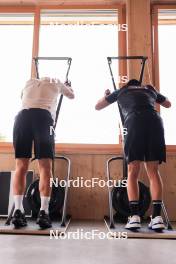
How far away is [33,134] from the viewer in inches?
95.2

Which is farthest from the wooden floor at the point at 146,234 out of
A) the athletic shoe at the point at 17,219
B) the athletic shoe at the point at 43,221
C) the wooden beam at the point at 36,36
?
the wooden beam at the point at 36,36

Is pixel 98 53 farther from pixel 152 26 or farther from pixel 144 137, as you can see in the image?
pixel 144 137

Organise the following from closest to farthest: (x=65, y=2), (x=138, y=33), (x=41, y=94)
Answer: (x=41, y=94)
(x=138, y=33)
(x=65, y=2)

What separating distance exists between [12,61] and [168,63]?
78.7 inches

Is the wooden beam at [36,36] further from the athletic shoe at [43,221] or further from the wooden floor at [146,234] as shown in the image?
the wooden floor at [146,234]

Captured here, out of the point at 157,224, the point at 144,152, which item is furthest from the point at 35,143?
the point at 157,224

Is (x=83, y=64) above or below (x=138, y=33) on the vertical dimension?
below

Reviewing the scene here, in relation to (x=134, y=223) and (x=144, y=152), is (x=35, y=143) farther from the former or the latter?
(x=134, y=223)

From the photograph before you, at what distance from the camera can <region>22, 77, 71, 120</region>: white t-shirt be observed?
2.50 meters

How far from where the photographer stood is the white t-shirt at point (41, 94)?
2.50 metres

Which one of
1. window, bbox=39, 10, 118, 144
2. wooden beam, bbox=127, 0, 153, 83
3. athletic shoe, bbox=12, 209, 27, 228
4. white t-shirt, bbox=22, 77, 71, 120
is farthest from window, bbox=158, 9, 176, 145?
athletic shoe, bbox=12, 209, 27, 228

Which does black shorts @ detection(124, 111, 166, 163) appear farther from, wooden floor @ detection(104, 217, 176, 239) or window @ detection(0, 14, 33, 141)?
window @ detection(0, 14, 33, 141)

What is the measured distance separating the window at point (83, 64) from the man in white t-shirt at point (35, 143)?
1061mm

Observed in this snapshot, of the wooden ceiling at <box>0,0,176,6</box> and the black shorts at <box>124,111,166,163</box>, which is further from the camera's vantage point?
the wooden ceiling at <box>0,0,176,6</box>
